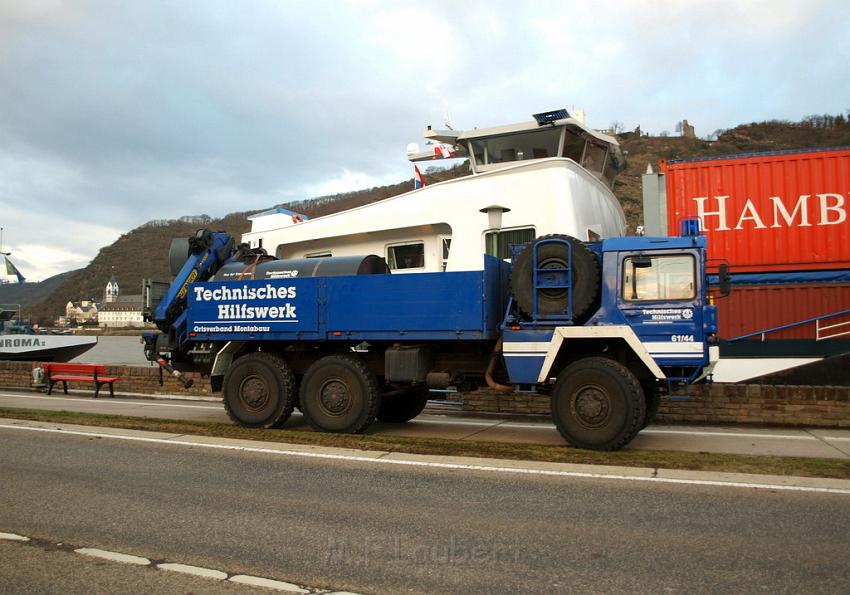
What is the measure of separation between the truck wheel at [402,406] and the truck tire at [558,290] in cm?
329

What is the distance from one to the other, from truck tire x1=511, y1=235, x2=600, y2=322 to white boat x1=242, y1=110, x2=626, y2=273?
243 centimetres

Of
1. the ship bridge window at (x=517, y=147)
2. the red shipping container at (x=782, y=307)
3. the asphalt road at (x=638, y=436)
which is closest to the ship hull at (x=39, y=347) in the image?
the asphalt road at (x=638, y=436)

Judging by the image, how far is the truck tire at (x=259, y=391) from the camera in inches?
412

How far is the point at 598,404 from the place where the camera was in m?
8.40

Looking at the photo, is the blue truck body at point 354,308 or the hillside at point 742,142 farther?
the hillside at point 742,142

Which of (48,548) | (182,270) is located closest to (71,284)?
(182,270)

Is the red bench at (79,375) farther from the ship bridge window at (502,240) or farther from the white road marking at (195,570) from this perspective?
the white road marking at (195,570)

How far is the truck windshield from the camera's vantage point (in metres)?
8.53

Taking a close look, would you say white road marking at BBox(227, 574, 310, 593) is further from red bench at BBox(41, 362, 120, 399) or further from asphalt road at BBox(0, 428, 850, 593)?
red bench at BBox(41, 362, 120, 399)

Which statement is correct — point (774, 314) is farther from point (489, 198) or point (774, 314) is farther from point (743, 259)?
point (489, 198)

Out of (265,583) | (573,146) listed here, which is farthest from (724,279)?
(265,583)

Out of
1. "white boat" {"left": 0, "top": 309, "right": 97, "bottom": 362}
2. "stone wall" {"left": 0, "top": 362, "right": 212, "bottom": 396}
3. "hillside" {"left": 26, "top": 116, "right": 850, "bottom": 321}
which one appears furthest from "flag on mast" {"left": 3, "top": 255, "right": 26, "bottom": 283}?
"hillside" {"left": 26, "top": 116, "right": 850, "bottom": 321}

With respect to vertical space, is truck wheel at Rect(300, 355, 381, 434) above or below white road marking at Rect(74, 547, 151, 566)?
above

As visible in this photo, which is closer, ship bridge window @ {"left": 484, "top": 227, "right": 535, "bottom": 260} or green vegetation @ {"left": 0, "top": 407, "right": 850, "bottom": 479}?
green vegetation @ {"left": 0, "top": 407, "right": 850, "bottom": 479}
